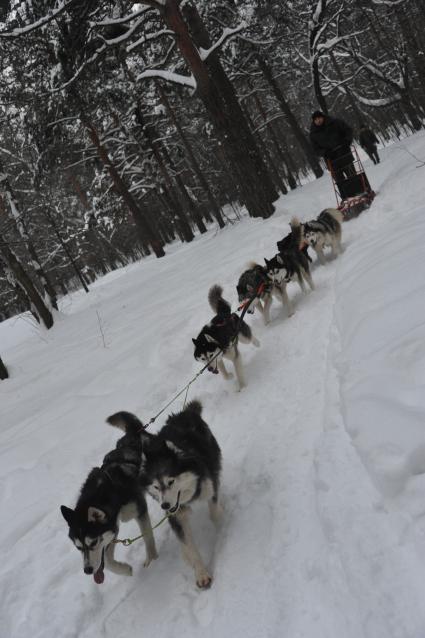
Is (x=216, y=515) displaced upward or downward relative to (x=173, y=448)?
downward

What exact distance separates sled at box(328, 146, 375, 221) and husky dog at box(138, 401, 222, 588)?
7565 millimetres

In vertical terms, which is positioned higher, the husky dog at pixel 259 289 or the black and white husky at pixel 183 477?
the husky dog at pixel 259 289

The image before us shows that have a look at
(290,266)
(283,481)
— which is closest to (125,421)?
(283,481)

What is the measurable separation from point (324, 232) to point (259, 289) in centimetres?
202

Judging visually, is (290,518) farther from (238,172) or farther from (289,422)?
(238,172)

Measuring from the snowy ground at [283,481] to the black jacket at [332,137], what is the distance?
3.11 m

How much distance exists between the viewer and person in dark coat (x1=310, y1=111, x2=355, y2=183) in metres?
9.68

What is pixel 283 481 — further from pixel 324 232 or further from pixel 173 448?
pixel 324 232

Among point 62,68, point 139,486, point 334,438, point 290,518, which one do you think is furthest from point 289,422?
point 62,68

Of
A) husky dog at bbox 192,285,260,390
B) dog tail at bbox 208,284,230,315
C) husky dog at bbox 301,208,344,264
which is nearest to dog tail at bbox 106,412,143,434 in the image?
husky dog at bbox 192,285,260,390

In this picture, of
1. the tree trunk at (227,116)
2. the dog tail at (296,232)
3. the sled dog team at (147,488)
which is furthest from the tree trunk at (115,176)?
the sled dog team at (147,488)

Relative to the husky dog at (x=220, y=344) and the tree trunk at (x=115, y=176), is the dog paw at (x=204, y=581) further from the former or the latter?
the tree trunk at (x=115, y=176)

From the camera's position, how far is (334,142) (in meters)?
9.86

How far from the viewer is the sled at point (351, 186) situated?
9578mm
